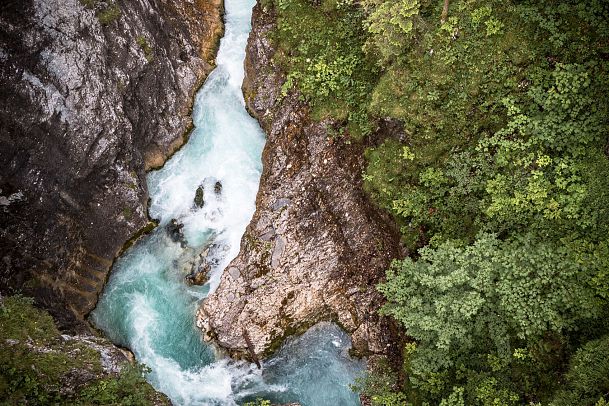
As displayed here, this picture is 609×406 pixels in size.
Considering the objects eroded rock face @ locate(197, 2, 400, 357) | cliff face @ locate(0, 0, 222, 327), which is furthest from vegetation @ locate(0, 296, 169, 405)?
eroded rock face @ locate(197, 2, 400, 357)

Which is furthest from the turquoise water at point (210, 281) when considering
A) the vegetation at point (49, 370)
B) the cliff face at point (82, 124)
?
the vegetation at point (49, 370)

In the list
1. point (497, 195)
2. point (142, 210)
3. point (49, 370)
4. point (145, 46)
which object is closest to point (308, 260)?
point (497, 195)

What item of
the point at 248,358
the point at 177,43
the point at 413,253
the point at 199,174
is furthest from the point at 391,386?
the point at 177,43

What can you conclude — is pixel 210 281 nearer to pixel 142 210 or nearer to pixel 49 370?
pixel 142 210

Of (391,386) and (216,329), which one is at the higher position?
(216,329)

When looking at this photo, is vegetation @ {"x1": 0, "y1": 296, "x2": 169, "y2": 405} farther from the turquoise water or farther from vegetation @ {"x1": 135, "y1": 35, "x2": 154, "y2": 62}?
vegetation @ {"x1": 135, "y1": 35, "x2": 154, "y2": 62}

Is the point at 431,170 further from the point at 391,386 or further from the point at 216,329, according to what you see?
the point at 216,329
